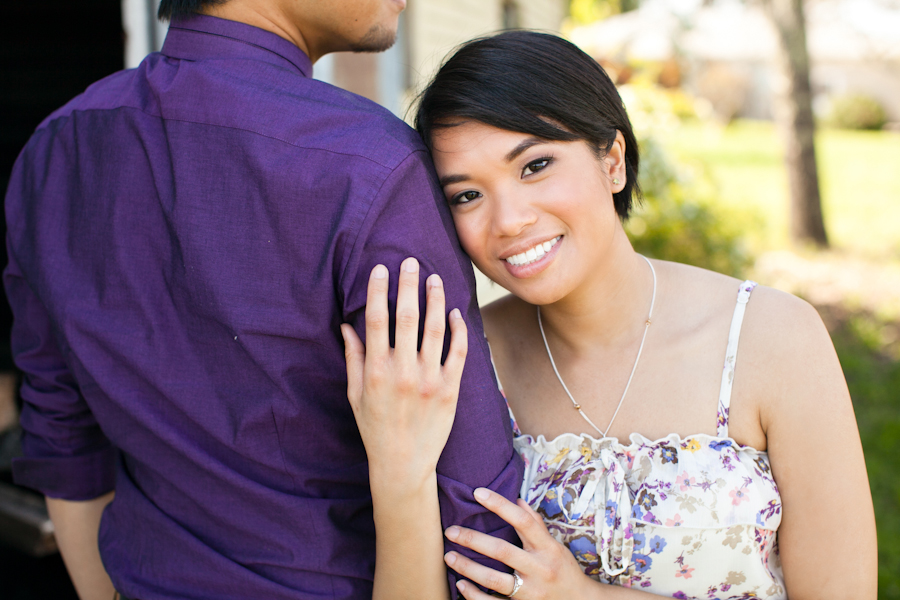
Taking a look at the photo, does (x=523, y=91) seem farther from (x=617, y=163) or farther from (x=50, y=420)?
(x=50, y=420)

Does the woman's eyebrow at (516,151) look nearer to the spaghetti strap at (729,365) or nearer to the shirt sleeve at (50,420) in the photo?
the spaghetti strap at (729,365)

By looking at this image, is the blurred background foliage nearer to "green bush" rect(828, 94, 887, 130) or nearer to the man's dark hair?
the man's dark hair

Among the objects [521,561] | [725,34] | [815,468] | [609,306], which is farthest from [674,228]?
[725,34]

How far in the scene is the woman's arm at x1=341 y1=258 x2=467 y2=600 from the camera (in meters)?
1.19

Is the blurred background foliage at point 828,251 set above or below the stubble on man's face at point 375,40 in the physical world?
below

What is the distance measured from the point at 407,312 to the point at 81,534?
1.21 meters

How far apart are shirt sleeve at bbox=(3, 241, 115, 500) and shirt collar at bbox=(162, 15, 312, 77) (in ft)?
2.00

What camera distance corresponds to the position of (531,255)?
1622 millimetres

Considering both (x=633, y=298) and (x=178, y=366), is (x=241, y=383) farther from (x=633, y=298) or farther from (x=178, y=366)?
(x=633, y=298)

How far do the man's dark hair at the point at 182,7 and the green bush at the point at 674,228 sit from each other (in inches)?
209

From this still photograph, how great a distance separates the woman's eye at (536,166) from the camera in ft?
5.21

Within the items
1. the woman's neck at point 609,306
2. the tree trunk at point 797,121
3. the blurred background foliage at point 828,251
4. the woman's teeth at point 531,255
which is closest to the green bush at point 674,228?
the blurred background foliage at point 828,251

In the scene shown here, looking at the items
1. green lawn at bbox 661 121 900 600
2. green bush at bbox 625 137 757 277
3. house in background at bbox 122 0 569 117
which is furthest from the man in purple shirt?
green bush at bbox 625 137 757 277

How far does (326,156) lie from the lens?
45.7 inches
